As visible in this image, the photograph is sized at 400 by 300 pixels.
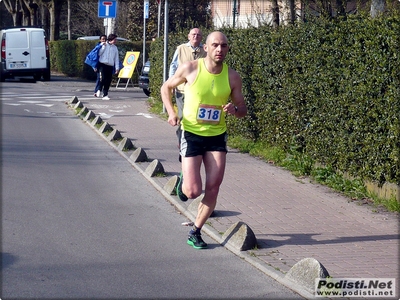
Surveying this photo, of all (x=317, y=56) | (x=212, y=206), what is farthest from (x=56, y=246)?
(x=317, y=56)

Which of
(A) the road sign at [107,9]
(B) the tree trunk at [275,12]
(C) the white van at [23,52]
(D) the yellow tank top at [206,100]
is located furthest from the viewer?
(C) the white van at [23,52]

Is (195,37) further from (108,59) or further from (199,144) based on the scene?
(108,59)

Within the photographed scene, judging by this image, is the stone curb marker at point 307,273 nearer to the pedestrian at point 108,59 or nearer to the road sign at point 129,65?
the pedestrian at point 108,59

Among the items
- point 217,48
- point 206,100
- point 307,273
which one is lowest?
point 307,273

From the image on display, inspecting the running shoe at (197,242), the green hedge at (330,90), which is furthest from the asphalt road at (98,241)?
the green hedge at (330,90)

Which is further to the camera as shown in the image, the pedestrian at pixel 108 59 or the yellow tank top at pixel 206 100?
the pedestrian at pixel 108 59

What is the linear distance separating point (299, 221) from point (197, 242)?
1471 millimetres

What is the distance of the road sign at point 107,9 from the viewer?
83.7 ft

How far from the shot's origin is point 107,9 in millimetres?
25625

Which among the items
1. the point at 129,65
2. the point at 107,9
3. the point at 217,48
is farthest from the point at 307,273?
the point at 129,65

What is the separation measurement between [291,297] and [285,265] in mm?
729

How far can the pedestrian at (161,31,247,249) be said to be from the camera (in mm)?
6598

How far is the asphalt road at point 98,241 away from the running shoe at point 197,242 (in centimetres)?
8

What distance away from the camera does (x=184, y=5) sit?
4059 centimetres
